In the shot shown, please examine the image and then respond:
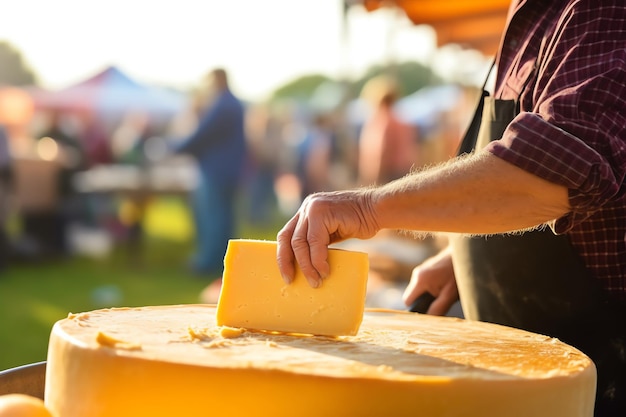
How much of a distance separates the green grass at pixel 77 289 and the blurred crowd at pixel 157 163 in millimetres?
322

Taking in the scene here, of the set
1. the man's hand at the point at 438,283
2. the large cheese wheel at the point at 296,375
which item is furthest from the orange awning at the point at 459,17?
the large cheese wheel at the point at 296,375

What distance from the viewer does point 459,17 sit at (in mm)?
7781

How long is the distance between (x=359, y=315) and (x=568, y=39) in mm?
681

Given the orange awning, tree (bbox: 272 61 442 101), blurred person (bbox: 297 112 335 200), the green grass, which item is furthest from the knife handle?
tree (bbox: 272 61 442 101)

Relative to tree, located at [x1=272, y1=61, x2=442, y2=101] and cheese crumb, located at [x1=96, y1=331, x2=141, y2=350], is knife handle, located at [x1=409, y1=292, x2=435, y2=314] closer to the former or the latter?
cheese crumb, located at [x1=96, y1=331, x2=141, y2=350]

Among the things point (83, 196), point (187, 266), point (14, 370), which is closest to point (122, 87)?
point (83, 196)

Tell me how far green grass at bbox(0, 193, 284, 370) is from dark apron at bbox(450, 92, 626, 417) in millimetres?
3746

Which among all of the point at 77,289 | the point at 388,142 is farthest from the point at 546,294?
the point at 77,289

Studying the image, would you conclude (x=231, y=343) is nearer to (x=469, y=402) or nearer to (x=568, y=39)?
(x=469, y=402)

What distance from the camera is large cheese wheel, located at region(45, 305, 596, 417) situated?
1.13m

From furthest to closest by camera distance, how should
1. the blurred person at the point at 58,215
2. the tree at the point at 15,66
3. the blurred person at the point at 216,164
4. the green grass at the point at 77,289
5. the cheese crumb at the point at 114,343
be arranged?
the tree at the point at 15,66, the blurred person at the point at 58,215, the blurred person at the point at 216,164, the green grass at the point at 77,289, the cheese crumb at the point at 114,343

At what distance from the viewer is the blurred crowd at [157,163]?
793 centimetres

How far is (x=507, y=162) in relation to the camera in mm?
1403

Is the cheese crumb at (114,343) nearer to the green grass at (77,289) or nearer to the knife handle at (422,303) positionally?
the knife handle at (422,303)
